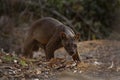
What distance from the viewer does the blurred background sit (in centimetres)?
1458

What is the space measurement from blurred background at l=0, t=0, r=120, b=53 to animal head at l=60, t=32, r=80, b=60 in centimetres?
567

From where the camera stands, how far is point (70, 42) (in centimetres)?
847

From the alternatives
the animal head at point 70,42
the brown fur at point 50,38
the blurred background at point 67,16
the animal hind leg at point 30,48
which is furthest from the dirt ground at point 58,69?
the blurred background at point 67,16

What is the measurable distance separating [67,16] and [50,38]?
6454 mm

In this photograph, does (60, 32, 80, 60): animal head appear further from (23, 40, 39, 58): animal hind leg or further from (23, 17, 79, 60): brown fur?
(23, 40, 39, 58): animal hind leg

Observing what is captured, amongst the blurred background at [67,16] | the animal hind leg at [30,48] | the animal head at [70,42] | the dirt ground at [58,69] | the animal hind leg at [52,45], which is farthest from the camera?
the blurred background at [67,16]

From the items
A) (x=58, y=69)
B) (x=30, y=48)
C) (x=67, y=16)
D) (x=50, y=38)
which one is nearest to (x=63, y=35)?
(x=50, y=38)

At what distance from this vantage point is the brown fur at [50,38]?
8.50m

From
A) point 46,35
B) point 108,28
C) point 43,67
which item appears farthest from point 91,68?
point 108,28

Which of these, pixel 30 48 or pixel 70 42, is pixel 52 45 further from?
pixel 30 48

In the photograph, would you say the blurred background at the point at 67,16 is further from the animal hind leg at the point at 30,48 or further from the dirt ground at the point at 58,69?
the dirt ground at the point at 58,69

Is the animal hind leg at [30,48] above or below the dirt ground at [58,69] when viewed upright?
above

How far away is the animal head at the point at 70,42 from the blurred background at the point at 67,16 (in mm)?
5672

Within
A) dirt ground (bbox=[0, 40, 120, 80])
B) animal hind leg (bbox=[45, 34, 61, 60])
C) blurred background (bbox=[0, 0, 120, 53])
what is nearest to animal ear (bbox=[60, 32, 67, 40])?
animal hind leg (bbox=[45, 34, 61, 60])
